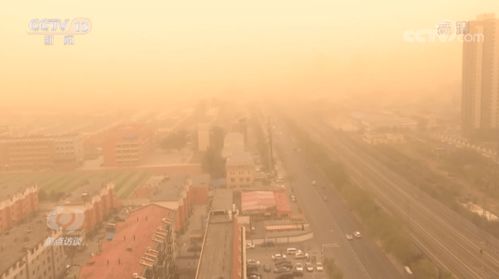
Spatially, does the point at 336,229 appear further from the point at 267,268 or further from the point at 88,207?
the point at 88,207

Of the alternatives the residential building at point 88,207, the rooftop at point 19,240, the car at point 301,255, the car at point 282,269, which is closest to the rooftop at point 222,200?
the car at point 301,255

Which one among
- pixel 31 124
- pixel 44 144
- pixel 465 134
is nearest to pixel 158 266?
pixel 44 144

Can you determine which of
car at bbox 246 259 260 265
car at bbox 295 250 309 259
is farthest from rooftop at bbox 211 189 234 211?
car at bbox 295 250 309 259

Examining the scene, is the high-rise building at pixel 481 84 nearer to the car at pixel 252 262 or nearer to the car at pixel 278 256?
the car at pixel 278 256

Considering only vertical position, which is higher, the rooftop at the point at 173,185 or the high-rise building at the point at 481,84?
the high-rise building at the point at 481,84

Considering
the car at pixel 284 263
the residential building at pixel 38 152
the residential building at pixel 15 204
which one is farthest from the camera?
the residential building at pixel 38 152

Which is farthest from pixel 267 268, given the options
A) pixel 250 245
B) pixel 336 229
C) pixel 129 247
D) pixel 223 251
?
pixel 129 247

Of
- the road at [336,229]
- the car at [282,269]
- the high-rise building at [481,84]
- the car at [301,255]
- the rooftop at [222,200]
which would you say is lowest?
the car at [282,269]

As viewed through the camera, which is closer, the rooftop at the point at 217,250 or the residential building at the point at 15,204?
the rooftop at the point at 217,250
